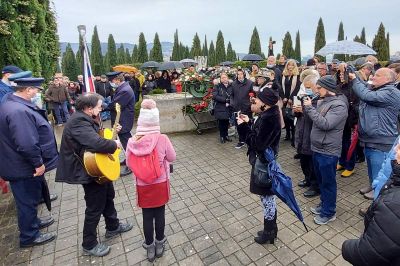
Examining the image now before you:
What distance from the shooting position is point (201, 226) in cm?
399

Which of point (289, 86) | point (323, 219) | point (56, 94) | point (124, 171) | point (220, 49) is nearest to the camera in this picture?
point (323, 219)

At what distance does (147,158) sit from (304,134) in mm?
2720

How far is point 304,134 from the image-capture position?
177 inches

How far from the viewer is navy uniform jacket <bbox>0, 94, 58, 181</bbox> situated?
3.32 meters

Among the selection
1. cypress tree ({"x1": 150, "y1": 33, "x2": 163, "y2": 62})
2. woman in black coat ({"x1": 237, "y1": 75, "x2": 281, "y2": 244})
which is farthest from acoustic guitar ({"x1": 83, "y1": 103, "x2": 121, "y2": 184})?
cypress tree ({"x1": 150, "y1": 33, "x2": 163, "y2": 62})

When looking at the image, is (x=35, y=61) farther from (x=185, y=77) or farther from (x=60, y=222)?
(x=60, y=222)

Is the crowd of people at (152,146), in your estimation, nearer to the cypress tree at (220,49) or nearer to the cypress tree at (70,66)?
the cypress tree at (70,66)

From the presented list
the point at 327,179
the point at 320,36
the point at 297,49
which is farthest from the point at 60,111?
the point at 297,49

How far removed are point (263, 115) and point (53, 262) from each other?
124 inches

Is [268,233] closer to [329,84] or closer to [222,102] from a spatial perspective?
[329,84]

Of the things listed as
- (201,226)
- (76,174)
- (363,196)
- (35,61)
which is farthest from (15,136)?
(35,61)

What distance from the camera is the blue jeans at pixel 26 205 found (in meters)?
3.57

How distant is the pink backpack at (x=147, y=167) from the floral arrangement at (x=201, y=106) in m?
5.69

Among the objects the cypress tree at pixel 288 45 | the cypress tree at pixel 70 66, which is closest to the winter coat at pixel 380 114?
the cypress tree at pixel 70 66
